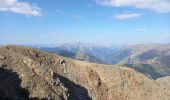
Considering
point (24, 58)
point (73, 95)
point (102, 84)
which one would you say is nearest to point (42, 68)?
point (24, 58)

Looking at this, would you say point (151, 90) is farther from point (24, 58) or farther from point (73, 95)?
point (24, 58)

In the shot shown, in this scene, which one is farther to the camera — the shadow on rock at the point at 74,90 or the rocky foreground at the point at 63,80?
the shadow on rock at the point at 74,90

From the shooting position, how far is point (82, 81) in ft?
209

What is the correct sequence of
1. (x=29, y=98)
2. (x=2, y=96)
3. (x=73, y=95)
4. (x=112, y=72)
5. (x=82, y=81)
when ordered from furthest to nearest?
(x=112, y=72) < (x=82, y=81) < (x=73, y=95) < (x=29, y=98) < (x=2, y=96)

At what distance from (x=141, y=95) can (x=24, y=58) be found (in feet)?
99.0

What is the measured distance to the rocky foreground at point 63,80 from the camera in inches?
1758

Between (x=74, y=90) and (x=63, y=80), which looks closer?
(x=74, y=90)

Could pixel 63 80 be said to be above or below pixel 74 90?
above

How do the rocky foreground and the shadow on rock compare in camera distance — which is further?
the shadow on rock

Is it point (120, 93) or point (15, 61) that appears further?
point (120, 93)

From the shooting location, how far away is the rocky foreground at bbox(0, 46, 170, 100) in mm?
44656

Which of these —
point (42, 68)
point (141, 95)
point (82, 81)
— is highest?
point (42, 68)

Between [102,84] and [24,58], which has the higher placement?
[24,58]

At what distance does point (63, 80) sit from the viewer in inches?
2272
